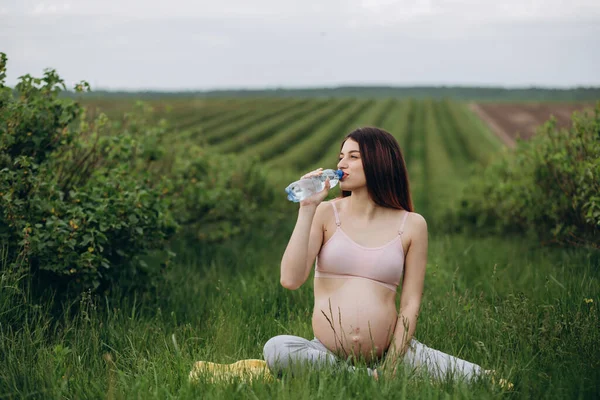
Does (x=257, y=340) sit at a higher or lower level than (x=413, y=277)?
lower

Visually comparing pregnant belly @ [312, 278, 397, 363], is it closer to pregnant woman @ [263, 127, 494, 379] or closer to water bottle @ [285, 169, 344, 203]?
pregnant woman @ [263, 127, 494, 379]

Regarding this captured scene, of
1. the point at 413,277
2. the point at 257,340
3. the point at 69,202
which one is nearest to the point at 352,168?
the point at 413,277

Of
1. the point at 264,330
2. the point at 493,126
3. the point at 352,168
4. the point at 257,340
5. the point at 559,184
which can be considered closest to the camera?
the point at 352,168

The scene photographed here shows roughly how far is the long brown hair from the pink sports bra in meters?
0.22

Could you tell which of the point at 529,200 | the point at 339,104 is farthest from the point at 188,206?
the point at 339,104

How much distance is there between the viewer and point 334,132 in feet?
136

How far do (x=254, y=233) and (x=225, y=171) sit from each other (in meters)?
1.11

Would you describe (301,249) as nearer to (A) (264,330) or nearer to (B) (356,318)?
(B) (356,318)

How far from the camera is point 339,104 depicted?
6412cm

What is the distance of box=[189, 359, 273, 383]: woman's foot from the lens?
3.33 meters

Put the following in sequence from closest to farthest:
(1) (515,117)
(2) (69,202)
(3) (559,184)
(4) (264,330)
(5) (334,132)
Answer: (4) (264,330) → (2) (69,202) → (3) (559,184) → (5) (334,132) → (1) (515,117)

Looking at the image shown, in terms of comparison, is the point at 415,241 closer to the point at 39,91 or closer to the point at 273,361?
the point at 273,361

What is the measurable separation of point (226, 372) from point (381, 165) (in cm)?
145

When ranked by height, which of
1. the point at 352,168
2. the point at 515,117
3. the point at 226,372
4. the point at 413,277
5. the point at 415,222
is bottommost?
the point at 226,372
